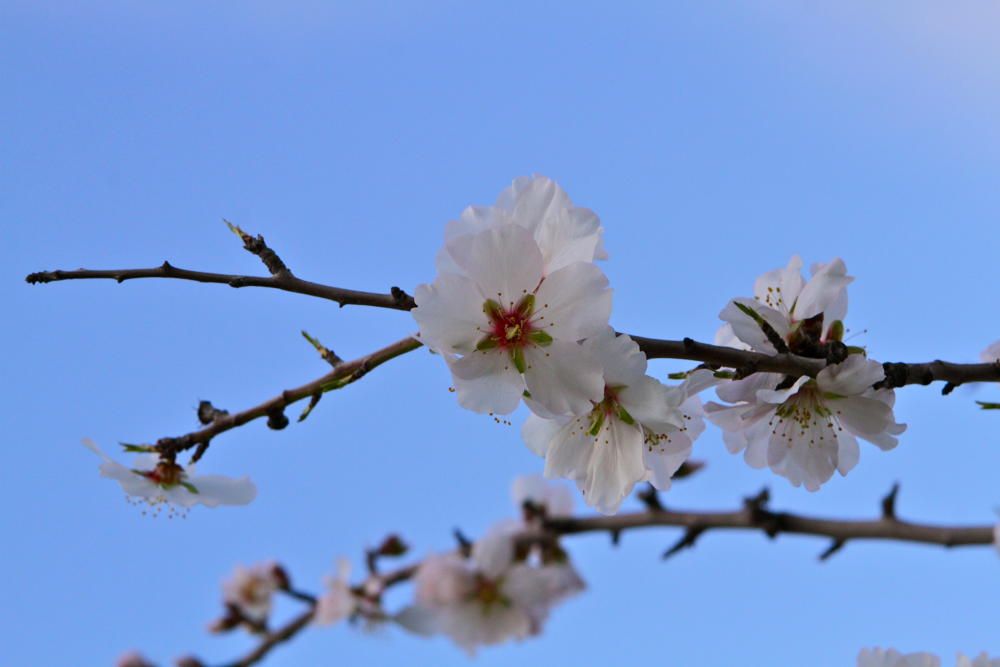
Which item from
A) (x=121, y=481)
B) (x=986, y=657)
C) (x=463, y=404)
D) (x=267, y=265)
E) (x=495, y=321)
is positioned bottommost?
(x=986, y=657)

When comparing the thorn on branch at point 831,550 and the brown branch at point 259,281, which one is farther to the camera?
the thorn on branch at point 831,550

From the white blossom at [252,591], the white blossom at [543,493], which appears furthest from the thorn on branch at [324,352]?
the white blossom at [252,591]

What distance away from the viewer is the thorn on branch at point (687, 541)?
258cm

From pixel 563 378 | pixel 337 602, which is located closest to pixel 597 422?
pixel 563 378

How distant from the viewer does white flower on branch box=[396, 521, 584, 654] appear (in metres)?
5.55

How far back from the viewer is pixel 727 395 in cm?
164

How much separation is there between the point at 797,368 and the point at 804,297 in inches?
14.2

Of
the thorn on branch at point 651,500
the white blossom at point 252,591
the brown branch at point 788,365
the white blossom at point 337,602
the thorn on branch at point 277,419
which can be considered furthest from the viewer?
the white blossom at point 252,591

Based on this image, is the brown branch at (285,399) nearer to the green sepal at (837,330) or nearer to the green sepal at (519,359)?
the green sepal at (519,359)

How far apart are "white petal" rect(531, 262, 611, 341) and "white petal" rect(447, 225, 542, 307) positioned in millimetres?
34

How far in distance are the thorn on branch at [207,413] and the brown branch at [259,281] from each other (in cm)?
42

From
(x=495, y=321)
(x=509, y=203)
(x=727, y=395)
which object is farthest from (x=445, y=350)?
(x=727, y=395)

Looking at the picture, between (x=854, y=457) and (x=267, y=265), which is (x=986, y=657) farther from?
(x=267, y=265)

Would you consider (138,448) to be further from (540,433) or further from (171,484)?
(540,433)
